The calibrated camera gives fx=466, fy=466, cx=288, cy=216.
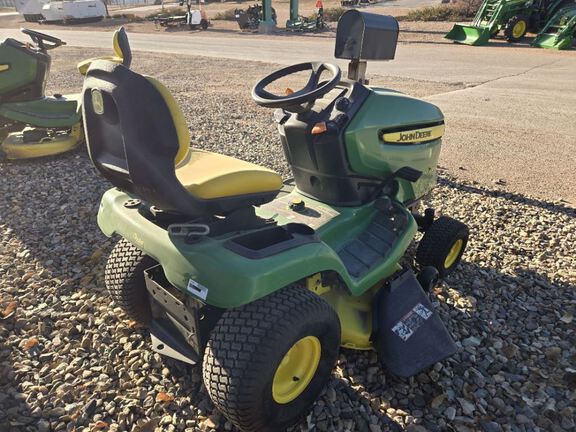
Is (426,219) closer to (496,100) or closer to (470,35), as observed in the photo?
(496,100)

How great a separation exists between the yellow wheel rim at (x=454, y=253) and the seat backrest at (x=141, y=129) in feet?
6.24

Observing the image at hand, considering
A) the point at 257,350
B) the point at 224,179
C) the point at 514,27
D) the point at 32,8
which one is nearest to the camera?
the point at 257,350

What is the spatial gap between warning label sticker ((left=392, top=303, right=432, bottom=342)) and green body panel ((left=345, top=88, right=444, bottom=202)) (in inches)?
33.1

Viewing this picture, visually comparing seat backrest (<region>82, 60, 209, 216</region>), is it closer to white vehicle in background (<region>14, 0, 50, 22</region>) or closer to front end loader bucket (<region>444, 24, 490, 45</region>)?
front end loader bucket (<region>444, 24, 490, 45</region>)

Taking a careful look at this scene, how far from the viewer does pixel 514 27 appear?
14180 mm

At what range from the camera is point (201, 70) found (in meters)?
11.5

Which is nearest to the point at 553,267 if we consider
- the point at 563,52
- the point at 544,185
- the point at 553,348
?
the point at 553,348

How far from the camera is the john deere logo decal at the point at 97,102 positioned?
5.70 ft

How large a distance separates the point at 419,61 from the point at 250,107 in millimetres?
6172

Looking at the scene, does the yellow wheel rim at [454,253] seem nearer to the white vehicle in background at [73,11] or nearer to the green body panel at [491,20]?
the green body panel at [491,20]

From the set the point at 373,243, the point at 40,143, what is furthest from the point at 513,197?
the point at 40,143

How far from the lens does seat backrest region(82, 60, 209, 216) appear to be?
163 centimetres

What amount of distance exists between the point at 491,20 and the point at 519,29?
2.88ft

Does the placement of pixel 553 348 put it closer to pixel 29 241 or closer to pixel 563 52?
pixel 29 241
